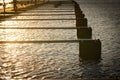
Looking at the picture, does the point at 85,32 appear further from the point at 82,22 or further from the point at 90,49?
the point at 90,49

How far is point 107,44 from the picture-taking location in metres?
19.2

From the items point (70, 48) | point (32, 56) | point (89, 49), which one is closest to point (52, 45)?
point (70, 48)

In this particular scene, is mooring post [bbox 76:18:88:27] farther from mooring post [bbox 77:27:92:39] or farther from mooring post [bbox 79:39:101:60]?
mooring post [bbox 79:39:101:60]

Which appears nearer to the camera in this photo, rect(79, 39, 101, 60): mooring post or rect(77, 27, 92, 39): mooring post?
rect(79, 39, 101, 60): mooring post

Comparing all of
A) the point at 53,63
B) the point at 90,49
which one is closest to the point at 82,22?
the point at 90,49

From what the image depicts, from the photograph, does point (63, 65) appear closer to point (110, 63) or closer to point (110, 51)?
point (110, 63)

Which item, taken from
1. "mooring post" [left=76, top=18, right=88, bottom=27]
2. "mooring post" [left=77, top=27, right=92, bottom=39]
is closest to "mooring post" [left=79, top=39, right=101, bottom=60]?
"mooring post" [left=77, top=27, right=92, bottom=39]

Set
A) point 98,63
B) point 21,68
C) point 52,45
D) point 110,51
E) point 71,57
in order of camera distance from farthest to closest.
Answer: point 52,45 → point 110,51 → point 71,57 → point 98,63 → point 21,68

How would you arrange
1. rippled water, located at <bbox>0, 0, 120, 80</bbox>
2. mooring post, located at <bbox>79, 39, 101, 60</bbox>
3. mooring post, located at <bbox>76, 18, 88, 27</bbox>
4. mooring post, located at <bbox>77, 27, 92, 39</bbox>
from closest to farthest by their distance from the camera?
1. rippled water, located at <bbox>0, 0, 120, 80</bbox>
2. mooring post, located at <bbox>79, 39, 101, 60</bbox>
3. mooring post, located at <bbox>77, 27, 92, 39</bbox>
4. mooring post, located at <bbox>76, 18, 88, 27</bbox>

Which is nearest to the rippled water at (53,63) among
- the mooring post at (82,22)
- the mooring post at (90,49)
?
the mooring post at (90,49)

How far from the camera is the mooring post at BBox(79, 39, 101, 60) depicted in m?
13.5

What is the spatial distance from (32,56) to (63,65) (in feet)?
7.78

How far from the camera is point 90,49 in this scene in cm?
1370

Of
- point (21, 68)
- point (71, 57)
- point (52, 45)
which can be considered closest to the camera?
point (21, 68)
